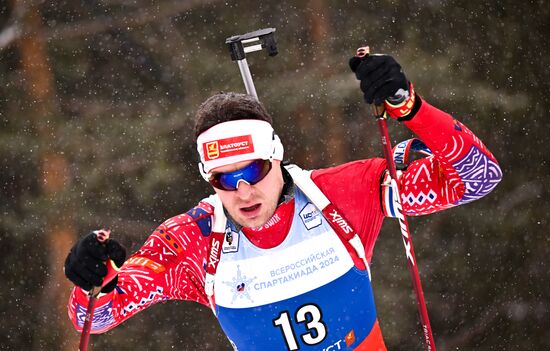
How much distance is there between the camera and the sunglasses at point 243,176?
2084mm

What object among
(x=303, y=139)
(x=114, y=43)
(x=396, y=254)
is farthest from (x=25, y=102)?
(x=396, y=254)

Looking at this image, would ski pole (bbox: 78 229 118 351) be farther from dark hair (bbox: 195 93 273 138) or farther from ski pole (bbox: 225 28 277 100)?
ski pole (bbox: 225 28 277 100)

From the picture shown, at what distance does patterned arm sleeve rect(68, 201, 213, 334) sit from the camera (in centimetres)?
216

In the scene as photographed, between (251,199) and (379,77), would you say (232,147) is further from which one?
(379,77)

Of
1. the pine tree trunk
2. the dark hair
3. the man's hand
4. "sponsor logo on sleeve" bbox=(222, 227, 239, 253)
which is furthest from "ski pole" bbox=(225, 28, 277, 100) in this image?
the pine tree trunk

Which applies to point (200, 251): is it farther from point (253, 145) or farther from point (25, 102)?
point (25, 102)

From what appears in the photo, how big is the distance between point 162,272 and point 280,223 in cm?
35

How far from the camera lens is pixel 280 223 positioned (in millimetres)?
2205

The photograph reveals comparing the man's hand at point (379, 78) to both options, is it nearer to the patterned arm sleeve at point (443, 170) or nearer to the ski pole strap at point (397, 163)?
the patterned arm sleeve at point (443, 170)

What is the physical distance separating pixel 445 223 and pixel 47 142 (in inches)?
79.3

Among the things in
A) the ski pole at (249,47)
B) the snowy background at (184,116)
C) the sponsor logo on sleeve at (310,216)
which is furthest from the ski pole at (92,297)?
the snowy background at (184,116)

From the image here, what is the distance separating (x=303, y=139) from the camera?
12.8 feet

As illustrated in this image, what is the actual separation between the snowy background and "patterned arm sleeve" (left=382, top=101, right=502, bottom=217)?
176cm

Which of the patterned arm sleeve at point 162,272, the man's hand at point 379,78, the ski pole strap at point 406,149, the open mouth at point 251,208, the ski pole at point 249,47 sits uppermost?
the ski pole at point 249,47
